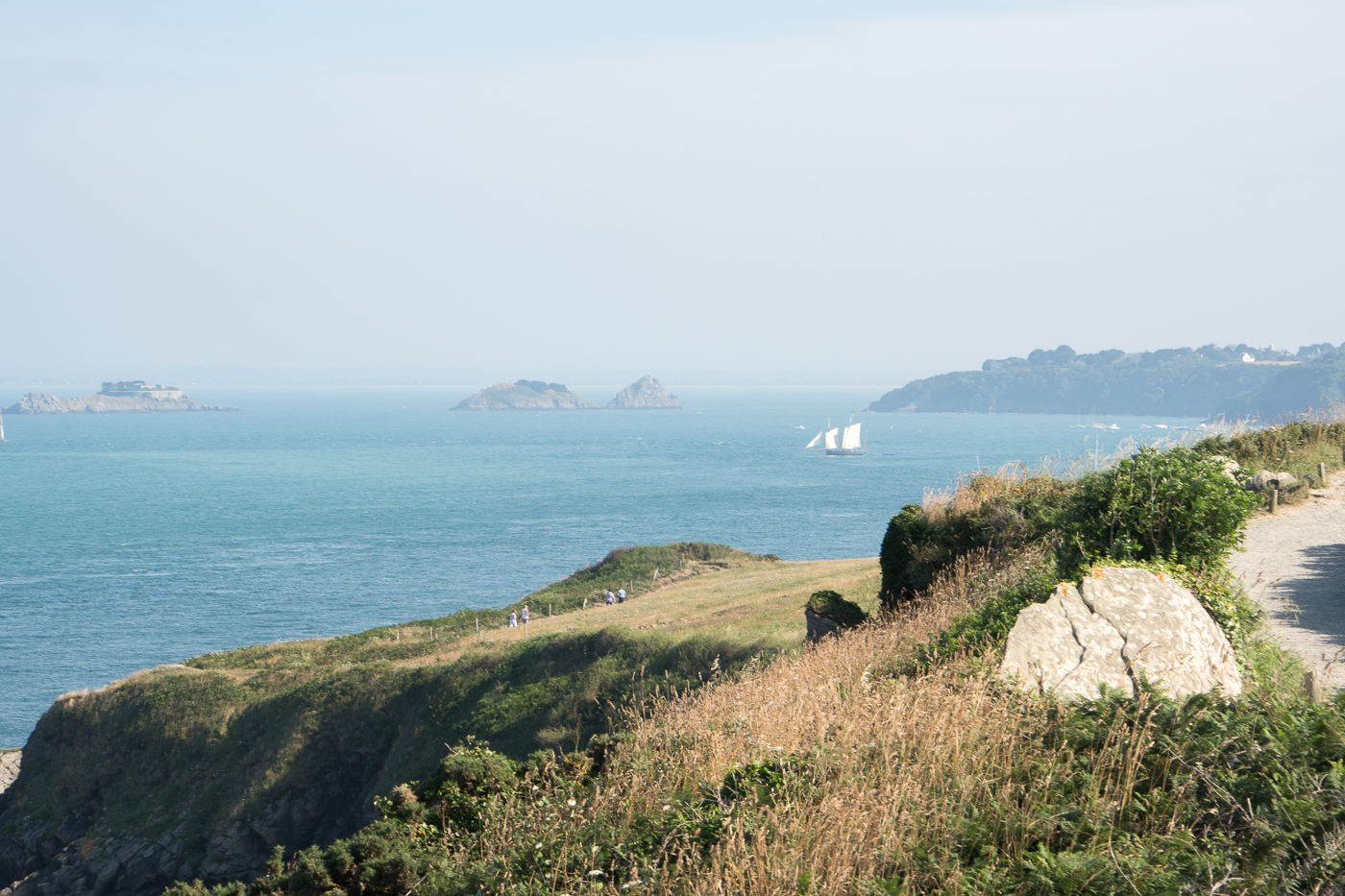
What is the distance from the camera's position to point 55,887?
103 feet

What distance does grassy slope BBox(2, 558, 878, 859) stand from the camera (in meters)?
29.0

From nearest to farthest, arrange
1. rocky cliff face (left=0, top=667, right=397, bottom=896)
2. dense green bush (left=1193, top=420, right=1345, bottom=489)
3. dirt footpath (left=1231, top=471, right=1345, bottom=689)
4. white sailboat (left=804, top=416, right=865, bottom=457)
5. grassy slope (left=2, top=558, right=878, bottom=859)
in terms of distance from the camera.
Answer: dirt footpath (left=1231, top=471, right=1345, bottom=689)
dense green bush (left=1193, top=420, right=1345, bottom=489)
grassy slope (left=2, top=558, right=878, bottom=859)
rocky cliff face (left=0, top=667, right=397, bottom=896)
white sailboat (left=804, top=416, right=865, bottom=457)

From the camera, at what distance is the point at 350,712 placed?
33844 millimetres

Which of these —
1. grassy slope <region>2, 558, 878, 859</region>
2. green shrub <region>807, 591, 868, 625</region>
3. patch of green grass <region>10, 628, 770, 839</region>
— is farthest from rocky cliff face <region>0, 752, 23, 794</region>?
green shrub <region>807, 591, 868, 625</region>

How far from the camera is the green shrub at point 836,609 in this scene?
17.8 m

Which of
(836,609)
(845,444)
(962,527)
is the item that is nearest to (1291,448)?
(962,527)

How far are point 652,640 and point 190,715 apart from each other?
20.5 meters

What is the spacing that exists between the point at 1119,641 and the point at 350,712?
102ft

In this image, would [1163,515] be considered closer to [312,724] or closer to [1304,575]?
[1304,575]

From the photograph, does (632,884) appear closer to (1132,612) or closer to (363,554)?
(1132,612)

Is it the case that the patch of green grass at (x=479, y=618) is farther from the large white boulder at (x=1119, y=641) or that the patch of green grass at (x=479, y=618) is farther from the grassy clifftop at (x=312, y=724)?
the large white boulder at (x=1119, y=641)

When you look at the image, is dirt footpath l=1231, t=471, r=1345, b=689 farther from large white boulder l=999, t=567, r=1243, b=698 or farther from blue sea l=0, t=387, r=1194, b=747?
blue sea l=0, t=387, r=1194, b=747

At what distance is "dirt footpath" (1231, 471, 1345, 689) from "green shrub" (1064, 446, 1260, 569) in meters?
0.73

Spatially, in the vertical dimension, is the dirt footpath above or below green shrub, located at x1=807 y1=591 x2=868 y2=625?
above
